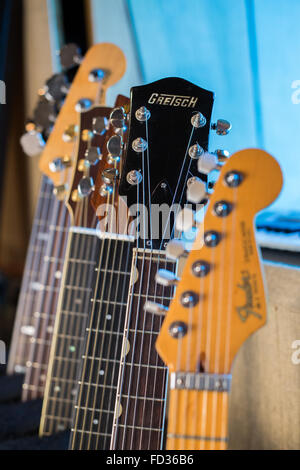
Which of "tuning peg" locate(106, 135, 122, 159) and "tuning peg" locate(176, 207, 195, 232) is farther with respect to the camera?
"tuning peg" locate(106, 135, 122, 159)

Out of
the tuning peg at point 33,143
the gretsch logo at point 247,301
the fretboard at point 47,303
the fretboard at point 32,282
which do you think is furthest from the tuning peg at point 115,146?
the fretboard at point 32,282

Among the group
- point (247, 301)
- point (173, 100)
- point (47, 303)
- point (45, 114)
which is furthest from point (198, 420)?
point (45, 114)

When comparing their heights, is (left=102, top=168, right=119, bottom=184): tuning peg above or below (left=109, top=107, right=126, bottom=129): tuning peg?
below

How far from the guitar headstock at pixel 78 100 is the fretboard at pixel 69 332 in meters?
0.17

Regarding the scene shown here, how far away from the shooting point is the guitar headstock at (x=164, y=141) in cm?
90

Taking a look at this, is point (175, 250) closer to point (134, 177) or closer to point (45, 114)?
point (134, 177)

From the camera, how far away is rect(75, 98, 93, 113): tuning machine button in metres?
1.29

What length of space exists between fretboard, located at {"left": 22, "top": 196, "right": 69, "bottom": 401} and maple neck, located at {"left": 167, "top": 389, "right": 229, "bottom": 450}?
888 mm

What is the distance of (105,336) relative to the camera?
1113 mm

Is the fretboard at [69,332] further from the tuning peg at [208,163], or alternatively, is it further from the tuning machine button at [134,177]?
the tuning peg at [208,163]

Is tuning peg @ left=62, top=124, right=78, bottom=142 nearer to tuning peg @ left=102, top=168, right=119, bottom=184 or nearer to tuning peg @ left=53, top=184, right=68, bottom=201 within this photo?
tuning peg @ left=53, top=184, right=68, bottom=201

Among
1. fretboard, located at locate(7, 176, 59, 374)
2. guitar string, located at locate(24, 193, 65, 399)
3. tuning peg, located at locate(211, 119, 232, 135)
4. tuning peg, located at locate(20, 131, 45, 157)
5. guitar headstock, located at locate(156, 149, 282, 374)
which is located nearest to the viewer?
guitar headstock, located at locate(156, 149, 282, 374)

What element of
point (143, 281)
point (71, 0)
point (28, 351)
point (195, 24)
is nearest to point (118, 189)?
point (143, 281)

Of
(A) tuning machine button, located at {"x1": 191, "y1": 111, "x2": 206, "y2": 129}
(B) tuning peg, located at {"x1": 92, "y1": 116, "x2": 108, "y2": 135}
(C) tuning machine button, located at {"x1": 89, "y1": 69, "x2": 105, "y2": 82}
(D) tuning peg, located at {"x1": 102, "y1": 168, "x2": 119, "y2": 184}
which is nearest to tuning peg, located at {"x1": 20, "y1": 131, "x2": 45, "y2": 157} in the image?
(C) tuning machine button, located at {"x1": 89, "y1": 69, "x2": 105, "y2": 82}
